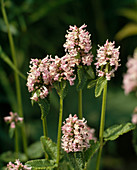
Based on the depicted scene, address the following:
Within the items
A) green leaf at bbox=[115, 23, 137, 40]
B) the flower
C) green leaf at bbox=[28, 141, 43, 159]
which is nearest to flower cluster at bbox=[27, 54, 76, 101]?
the flower

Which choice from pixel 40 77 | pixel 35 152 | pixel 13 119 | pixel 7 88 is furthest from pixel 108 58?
pixel 7 88

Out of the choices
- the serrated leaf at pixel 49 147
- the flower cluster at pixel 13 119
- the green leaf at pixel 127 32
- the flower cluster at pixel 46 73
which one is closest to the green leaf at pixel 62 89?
the flower cluster at pixel 46 73

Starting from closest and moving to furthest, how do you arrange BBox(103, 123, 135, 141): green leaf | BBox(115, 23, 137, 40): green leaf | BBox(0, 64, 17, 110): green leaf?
BBox(103, 123, 135, 141): green leaf, BBox(0, 64, 17, 110): green leaf, BBox(115, 23, 137, 40): green leaf

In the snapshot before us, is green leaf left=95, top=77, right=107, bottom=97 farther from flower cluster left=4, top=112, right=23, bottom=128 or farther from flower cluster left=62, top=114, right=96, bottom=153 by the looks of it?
flower cluster left=4, top=112, right=23, bottom=128

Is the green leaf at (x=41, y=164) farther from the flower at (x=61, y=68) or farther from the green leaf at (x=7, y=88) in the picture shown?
the green leaf at (x=7, y=88)

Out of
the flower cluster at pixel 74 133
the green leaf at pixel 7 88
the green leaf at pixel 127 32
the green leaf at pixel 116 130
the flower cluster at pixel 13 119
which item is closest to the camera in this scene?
the flower cluster at pixel 74 133

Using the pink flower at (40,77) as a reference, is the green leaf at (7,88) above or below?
above

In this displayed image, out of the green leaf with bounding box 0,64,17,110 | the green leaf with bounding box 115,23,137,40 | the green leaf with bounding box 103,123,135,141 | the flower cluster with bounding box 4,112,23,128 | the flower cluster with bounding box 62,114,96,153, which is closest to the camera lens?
the flower cluster with bounding box 62,114,96,153
